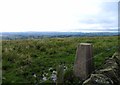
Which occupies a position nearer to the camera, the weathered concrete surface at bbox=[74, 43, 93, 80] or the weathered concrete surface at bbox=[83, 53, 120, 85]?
the weathered concrete surface at bbox=[83, 53, 120, 85]

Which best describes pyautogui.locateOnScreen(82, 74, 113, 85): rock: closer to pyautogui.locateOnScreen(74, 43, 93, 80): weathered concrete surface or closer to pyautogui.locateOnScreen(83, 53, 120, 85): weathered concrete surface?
pyautogui.locateOnScreen(83, 53, 120, 85): weathered concrete surface

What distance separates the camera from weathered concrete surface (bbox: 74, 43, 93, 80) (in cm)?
1036

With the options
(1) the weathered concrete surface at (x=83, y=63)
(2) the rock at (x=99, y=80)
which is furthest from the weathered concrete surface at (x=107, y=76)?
(1) the weathered concrete surface at (x=83, y=63)

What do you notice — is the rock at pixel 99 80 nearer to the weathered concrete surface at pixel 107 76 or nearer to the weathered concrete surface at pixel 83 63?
the weathered concrete surface at pixel 107 76

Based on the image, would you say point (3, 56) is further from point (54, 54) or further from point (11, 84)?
point (11, 84)

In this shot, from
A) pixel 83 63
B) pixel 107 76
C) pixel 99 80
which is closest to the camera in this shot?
pixel 99 80

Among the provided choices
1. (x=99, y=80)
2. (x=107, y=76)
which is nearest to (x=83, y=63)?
(x=107, y=76)

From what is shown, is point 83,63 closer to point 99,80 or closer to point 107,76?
point 107,76

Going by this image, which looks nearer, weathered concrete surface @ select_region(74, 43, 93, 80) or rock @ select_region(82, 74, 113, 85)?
rock @ select_region(82, 74, 113, 85)

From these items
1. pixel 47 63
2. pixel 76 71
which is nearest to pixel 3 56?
pixel 47 63

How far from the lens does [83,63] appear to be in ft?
34.1

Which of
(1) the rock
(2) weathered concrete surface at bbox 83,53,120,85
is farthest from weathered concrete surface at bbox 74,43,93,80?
(1) the rock

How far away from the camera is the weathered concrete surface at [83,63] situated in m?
10.4

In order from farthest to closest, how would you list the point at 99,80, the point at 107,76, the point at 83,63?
1. the point at 83,63
2. the point at 107,76
3. the point at 99,80
